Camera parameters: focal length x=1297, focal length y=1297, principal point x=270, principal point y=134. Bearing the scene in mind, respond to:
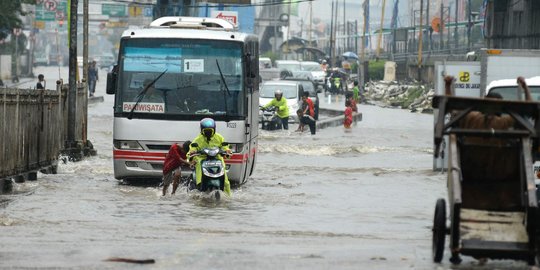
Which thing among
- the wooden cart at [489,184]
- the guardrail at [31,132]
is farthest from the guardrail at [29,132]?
the wooden cart at [489,184]

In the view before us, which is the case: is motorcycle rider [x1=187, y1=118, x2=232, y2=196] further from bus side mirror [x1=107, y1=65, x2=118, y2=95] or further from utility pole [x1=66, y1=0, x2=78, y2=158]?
utility pole [x1=66, y1=0, x2=78, y2=158]

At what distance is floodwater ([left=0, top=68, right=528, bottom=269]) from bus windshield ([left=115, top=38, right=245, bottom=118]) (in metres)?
1.39

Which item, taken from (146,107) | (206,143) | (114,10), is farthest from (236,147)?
(114,10)

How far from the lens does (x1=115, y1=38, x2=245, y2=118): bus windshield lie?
20.8 m

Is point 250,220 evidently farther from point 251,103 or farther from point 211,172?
point 251,103

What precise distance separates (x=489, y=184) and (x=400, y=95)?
6230cm

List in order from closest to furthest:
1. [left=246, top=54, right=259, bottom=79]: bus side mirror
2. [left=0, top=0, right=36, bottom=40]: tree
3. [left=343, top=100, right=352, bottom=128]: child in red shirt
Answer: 1. [left=246, top=54, right=259, bottom=79]: bus side mirror
2. [left=343, top=100, right=352, bottom=128]: child in red shirt
3. [left=0, top=0, right=36, bottom=40]: tree

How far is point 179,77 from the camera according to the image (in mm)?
20922

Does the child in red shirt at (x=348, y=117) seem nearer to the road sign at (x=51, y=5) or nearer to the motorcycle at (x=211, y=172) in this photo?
the motorcycle at (x=211, y=172)

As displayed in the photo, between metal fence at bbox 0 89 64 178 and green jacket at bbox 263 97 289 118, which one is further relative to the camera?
green jacket at bbox 263 97 289 118

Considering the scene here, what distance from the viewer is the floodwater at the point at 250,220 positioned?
459 inches

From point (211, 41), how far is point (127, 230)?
285 inches

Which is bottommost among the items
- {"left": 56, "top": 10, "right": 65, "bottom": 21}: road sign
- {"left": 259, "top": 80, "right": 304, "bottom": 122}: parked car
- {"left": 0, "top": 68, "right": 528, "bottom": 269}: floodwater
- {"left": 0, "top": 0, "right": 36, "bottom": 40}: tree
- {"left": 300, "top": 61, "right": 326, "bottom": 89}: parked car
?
{"left": 0, "top": 68, "right": 528, "bottom": 269}: floodwater

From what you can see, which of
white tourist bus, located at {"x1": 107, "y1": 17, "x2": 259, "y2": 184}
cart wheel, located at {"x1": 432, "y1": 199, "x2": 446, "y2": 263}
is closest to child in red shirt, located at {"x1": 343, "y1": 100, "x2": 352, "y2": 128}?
white tourist bus, located at {"x1": 107, "y1": 17, "x2": 259, "y2": 184}
